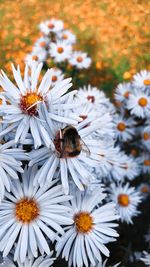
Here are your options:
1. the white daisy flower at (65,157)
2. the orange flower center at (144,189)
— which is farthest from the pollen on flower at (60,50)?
the white daisy flower at (65,157)

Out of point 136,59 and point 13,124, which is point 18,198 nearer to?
point 13,124

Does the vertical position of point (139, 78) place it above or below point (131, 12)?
below

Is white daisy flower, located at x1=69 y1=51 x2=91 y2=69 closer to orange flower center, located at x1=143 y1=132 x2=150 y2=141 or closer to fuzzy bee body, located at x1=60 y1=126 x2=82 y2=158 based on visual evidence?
orange flower center, located at x1=143 y1=132 x2=150 y2=141

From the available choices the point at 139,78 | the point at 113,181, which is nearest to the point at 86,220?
the point at 113,181

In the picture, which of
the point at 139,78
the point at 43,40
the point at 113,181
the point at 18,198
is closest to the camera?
the point at 18,198

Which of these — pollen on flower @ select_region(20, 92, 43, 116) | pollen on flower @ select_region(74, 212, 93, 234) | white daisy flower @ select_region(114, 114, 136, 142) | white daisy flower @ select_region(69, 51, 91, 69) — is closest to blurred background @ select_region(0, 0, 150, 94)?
white daisy flower @ select_region(69, 51, 91, 69)

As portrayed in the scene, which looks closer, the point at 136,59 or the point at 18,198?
the point at 18,198

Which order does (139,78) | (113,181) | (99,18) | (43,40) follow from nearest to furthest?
(113,181) → (139,78) → (43,40) → (99,18)

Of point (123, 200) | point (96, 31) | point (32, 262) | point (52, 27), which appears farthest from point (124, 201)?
point (96, 31)
